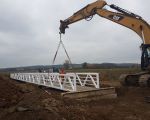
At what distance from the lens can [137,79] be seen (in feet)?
59.5

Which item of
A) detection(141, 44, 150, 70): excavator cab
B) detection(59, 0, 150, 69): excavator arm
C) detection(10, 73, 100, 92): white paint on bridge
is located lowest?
detection(10, 73, 100, 92): white paint on bridge

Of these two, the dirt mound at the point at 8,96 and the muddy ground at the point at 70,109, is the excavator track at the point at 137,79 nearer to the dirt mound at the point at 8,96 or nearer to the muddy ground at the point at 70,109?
the muddy ground at the point at 70,109

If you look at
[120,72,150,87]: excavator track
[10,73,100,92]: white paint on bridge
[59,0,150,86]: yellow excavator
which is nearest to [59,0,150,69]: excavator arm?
[59,0,150,86]: yellow excavator

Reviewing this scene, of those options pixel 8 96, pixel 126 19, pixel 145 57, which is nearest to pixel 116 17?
pixel 126 19

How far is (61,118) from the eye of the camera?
26.6ft

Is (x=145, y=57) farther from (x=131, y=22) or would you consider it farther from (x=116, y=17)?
(x=116, y=17)

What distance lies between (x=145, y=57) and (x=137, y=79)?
1704 millimetres

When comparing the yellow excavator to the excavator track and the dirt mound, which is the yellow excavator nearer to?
the excavator track

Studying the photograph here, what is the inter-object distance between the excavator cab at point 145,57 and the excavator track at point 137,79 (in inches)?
19.1

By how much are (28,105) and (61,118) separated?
4.11ft

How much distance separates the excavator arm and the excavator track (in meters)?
0.63

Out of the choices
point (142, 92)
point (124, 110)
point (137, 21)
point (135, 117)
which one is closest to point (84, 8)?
point (137, 21)

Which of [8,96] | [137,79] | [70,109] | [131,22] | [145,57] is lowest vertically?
[70,109]

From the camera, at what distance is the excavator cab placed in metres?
16.7
